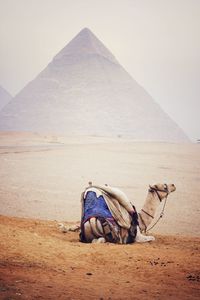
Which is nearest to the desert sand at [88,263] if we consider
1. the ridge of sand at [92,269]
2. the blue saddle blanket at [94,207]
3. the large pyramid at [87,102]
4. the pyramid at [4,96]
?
the ridge of sand at [92,269]

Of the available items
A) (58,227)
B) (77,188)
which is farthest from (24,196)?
(58,227)

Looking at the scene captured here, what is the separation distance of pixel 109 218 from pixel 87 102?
4024 inches

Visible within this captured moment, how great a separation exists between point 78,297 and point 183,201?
25.9 ft

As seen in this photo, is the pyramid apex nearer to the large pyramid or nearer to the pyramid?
the large pyramid

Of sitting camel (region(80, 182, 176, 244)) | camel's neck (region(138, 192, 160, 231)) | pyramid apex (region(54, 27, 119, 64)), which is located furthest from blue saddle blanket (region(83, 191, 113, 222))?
pyramid apex (region(54, 27, 119, 64))

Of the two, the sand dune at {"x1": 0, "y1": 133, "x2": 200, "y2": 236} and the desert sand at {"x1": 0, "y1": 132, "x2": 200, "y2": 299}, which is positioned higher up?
the sand dune at {"x1": 0, "y1": 133, "x2": 200, "y2": 236}

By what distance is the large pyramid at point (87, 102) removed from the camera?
3807 inches

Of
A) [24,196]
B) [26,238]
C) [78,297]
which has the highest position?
[24,196]

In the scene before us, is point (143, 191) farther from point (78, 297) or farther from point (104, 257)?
point (78, 297)

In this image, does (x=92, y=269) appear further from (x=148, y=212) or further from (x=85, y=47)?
(x=85, y=47)

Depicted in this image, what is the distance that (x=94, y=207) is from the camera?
4.81 metres

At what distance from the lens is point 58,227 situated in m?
6.00

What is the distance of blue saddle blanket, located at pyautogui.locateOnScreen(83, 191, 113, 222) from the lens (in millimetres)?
4734

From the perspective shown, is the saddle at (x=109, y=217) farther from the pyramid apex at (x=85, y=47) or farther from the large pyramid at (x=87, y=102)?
the pyramid apex at (x=85, y=47)
